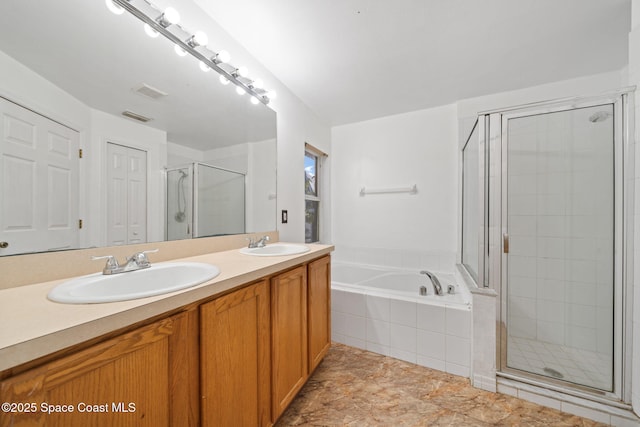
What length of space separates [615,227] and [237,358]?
7.25 feet

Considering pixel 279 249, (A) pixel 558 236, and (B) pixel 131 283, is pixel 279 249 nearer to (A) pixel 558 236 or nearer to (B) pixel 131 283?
(B) pixel 131 283

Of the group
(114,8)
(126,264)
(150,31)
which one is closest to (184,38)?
(150,31)

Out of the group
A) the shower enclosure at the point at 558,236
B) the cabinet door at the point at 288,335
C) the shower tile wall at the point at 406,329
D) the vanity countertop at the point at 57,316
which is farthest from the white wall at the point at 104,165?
the shower enclosure at the point at 558,236

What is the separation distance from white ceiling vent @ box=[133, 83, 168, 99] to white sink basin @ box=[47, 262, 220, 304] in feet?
2.69

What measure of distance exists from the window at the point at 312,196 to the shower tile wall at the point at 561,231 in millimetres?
1936

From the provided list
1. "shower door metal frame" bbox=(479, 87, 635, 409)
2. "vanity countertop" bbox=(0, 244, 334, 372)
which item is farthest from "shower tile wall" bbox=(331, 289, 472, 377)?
"vanity countertop" bbox=(0, 244, 334, 372)

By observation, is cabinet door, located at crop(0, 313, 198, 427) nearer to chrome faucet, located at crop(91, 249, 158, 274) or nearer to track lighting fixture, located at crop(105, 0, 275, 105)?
chrome faucet, located at crop(91, 249, 158, 274)

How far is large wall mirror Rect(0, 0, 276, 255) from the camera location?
78 cm

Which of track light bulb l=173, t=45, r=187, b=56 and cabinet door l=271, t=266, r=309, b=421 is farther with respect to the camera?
track light bulb l=173, t=45, r=187, b=56

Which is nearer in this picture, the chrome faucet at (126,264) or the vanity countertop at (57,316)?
the vanity countertop at (57,316)

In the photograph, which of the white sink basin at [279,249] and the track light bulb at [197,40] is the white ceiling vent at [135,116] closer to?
the track light bulb at [197,40]

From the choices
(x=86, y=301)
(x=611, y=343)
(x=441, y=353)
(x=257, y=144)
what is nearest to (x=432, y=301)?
(x=441, y=353)

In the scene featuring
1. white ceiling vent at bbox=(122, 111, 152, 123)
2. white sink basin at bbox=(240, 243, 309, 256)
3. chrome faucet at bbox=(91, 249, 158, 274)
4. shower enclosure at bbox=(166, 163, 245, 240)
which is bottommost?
white sink basin at bbox=(240, 243, 309, 256)

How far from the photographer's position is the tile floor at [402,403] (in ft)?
4.33
